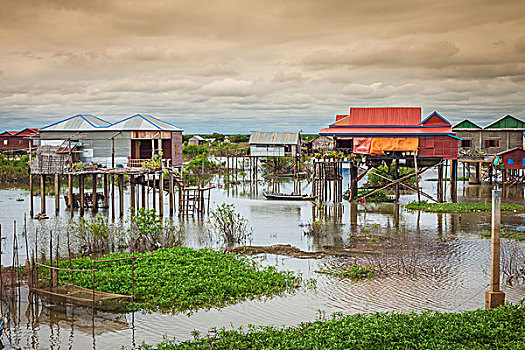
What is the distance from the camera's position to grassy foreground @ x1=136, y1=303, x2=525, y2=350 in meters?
8.85

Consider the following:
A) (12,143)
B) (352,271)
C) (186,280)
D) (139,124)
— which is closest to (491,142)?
(139,124)

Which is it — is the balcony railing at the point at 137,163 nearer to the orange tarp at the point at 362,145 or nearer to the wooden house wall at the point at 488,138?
the orange tarp at the point at 362,145

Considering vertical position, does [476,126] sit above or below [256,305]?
above

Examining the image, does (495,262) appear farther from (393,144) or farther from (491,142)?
(491,142)

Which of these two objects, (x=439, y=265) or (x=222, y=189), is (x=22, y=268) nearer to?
(x=439, y=265)

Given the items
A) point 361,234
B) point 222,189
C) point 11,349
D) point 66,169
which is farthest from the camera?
point 222,189

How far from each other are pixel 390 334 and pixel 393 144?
800 inches

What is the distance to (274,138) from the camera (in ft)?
149

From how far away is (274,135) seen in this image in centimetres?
4578

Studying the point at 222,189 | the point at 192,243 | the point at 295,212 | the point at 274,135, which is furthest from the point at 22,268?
the point at 274,135

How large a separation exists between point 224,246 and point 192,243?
134 centimetres

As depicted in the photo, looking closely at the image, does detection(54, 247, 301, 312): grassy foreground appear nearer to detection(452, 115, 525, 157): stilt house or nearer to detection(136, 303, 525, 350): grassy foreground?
detection(136, 303, 525, 350): grassy foreground

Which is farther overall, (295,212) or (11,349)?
(295,212)

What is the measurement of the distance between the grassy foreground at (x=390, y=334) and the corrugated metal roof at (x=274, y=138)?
3489 centimetres
